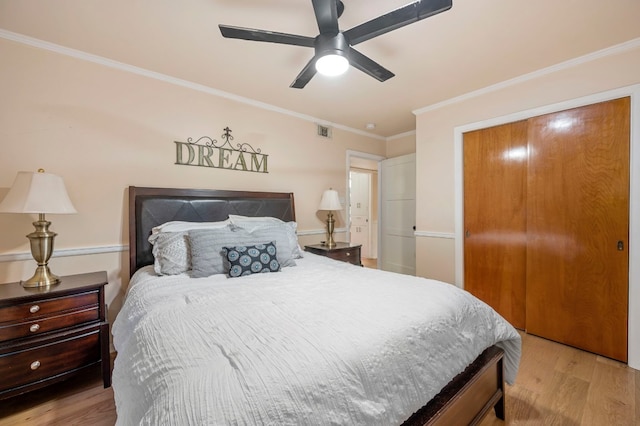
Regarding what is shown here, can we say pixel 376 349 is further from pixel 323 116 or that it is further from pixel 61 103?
pixel 323 116

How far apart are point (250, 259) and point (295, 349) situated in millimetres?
1143

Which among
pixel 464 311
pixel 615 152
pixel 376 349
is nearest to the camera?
pixel 376 349

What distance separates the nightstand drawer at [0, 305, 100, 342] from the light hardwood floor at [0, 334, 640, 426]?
1.59ft

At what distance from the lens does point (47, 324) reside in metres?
1.69

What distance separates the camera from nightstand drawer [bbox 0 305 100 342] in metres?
1.58

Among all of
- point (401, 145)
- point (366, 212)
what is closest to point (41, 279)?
point (401, 145)

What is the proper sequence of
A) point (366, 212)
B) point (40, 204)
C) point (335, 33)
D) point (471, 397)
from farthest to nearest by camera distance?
1. point (366, 212)
2. point (40, 204)
3. point (335, 33)
4. point (471, 397)

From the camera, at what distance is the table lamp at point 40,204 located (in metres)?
1.65

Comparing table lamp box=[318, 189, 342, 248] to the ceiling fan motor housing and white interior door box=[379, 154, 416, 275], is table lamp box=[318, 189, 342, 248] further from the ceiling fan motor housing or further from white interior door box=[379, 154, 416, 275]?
the ceiling fan motor housing

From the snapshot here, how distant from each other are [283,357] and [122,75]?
2.69 m

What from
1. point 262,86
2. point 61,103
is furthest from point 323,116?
point 61,103

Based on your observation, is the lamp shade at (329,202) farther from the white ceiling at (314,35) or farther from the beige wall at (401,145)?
the beige wall at (401,145)

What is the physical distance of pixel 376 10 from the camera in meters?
1.68

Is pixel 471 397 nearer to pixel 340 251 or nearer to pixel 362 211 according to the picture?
pixel 340 251
